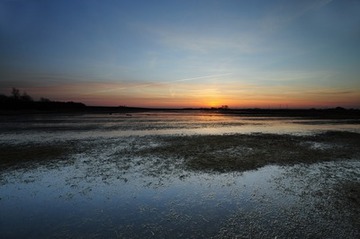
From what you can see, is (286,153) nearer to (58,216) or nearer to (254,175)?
(254,175)

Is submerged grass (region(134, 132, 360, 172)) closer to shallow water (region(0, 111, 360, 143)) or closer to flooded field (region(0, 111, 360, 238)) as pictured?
flooded field (region(0, 111, 360, 238))

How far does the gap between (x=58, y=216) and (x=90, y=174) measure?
4597mm

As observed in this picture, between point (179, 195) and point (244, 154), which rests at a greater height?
point (244, 154)

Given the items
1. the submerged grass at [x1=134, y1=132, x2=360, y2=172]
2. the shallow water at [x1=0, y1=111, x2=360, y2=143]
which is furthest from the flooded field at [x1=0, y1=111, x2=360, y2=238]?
the shallow water at [x1=0, y1=111, x2=360, y2=143]

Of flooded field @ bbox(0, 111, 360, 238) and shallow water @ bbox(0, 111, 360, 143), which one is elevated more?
shallow water @ bbox(0, 111, 360, 143)

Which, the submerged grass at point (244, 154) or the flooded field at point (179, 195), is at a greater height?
the submerged grass at point (244, 154)

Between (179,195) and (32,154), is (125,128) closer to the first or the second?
(32,154)

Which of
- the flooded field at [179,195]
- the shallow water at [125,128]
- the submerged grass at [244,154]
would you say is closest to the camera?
the flooded field at [179,195]

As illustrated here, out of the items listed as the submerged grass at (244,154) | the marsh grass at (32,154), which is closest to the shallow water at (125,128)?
the marsh grass at (32,154)

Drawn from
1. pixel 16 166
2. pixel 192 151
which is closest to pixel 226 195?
pixel 192 151

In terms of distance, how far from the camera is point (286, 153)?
1673 cm

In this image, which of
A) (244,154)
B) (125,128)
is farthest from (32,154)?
(125,128)

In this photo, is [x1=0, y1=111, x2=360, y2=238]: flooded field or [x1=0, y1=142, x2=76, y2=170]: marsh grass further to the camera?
[x1=0, y1=142, x2=76, y2=170]: marsh grass

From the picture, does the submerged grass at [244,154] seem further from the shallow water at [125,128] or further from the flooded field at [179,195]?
the shallow water at [125,128]
